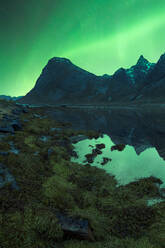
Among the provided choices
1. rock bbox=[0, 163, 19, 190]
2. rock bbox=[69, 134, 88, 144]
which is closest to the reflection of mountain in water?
rock bbox=[69, 134, 88, 144]

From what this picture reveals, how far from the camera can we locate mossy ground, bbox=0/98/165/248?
5.23 meters

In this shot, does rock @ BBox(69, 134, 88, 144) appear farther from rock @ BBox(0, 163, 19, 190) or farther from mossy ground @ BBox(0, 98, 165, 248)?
rock @ BBox(0, 163, 19, 190)

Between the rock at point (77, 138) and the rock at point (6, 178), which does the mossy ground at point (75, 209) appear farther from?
the rock at point (77, 138)

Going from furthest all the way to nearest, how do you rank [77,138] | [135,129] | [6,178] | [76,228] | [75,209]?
[135,129], [77,138], [6,178], [75,209], [76,228]

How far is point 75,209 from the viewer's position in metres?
6.96

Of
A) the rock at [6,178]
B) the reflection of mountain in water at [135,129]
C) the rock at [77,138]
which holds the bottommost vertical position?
the rock at [6,178]

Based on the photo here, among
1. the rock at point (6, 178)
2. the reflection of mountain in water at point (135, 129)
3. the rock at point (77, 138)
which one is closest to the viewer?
the rock at point (6, 178)


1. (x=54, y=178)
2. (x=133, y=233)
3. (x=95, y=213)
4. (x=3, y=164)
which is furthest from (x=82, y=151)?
(x=133, y=233)

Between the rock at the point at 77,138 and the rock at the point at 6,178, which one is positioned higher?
the rock at the point at 77,138

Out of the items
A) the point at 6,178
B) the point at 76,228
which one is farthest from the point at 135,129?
the point at 76,228

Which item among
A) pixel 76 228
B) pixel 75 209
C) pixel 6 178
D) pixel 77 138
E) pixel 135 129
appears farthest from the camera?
pixel 135 129

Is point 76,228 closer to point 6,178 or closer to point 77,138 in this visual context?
point 6,178

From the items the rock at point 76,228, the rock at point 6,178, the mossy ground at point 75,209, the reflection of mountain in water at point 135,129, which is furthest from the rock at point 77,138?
the rock at point 76,228

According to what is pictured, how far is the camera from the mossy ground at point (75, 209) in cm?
523
